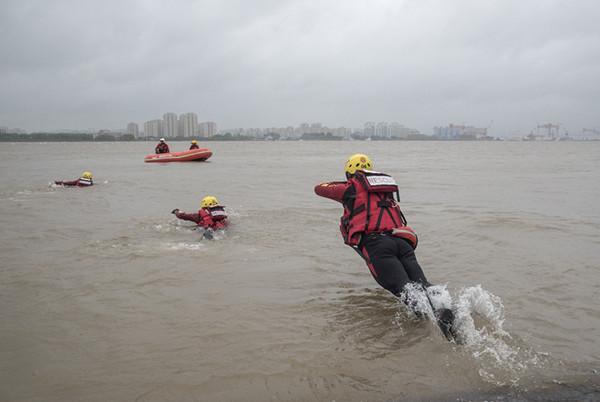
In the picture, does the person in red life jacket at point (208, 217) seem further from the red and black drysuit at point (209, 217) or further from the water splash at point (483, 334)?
the water splash at point (483, 334)

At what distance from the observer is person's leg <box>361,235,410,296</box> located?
15.6 feet

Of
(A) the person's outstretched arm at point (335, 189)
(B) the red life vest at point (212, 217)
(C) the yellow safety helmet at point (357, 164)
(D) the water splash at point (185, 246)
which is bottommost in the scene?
(D) the water splash at point (185, 246)

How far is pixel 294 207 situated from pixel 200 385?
30.2 feet

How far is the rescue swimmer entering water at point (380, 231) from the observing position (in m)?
4.80

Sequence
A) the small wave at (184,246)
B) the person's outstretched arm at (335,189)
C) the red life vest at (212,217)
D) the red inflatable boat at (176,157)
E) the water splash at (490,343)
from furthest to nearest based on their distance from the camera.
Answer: the red inflatable boat at (176,157)
the red life vest at (212,217)
the small wave at (184,246)
the person's outstretched arm at (335,189)
the water splash at (490,343)

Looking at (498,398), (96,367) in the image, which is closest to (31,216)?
(96,367)

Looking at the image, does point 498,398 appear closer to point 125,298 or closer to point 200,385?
point 200,385

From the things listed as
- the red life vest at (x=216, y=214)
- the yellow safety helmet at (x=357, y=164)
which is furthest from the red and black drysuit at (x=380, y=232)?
the red life vest at (x=216, y=214)

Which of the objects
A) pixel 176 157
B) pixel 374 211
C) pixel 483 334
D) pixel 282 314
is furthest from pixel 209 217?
pixel 176 157

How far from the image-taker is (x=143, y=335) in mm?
4648

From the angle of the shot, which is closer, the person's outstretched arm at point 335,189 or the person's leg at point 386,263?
the person's leg at point 386,263

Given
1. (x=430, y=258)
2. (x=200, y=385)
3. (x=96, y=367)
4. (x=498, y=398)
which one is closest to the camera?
(x=498, y=398)

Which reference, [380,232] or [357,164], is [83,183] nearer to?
[357,164]

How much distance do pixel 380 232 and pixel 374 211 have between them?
0.23 metres
